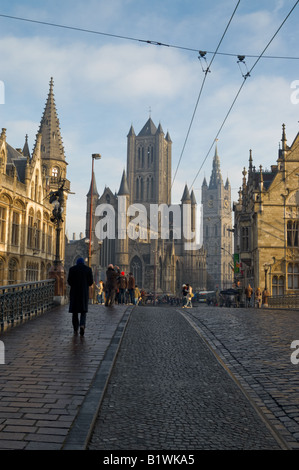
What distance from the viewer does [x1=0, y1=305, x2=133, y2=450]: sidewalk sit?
4.07 m

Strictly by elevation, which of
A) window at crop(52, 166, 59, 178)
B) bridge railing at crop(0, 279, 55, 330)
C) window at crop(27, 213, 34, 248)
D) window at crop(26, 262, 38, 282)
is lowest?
bridge railing at crop(0, 279, 55, 330)

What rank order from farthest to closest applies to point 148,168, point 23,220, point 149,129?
point 149,129 → point 148,168 → point 23,220

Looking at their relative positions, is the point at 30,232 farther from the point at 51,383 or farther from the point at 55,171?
the point at 51,383

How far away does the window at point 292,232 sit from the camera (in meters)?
34.2

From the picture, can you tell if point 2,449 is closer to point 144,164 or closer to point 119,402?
point 119,402

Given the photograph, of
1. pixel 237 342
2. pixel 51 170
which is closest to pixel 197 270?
pixel 51 170

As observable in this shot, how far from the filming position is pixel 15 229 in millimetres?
30750

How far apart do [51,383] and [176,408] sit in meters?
1.67

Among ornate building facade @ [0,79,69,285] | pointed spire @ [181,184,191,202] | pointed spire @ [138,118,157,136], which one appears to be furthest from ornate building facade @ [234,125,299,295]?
pointed spire @ [138,118,157,136]

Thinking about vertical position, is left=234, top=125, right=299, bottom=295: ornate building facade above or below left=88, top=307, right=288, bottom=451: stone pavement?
above

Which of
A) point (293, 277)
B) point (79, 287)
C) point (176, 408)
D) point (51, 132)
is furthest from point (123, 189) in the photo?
point (176, 408)

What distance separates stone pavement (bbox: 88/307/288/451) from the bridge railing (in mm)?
3319

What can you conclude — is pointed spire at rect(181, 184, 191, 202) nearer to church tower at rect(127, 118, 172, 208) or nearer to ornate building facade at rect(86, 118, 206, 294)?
ornate building facade at rect(86, 118, 206, 294)

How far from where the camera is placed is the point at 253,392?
5914 millimetres
